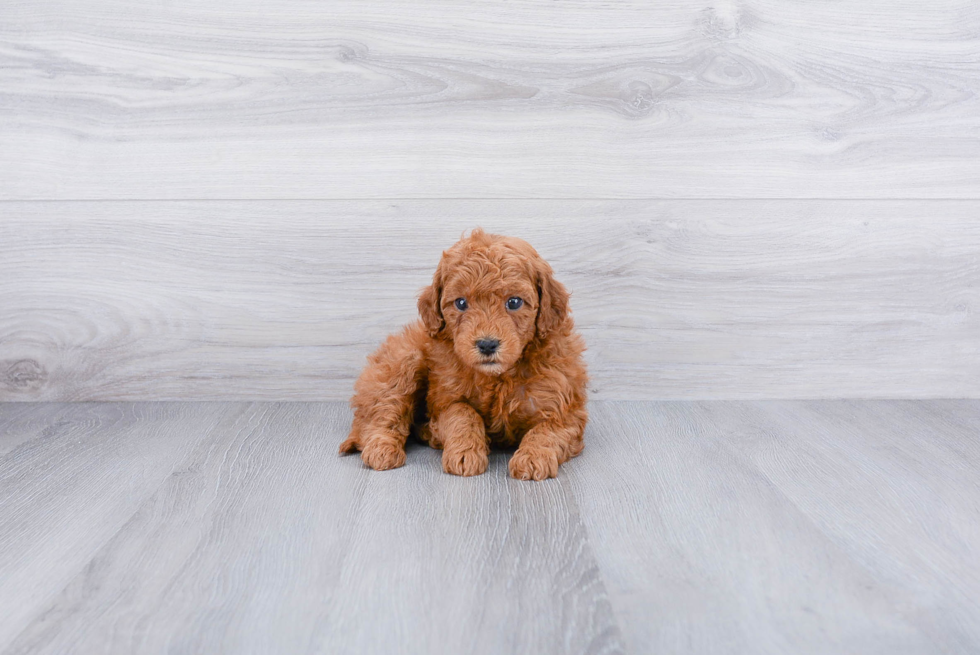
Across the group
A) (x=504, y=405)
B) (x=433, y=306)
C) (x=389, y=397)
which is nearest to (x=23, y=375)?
(x=389, y=397)

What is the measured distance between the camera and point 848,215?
6.64 feet

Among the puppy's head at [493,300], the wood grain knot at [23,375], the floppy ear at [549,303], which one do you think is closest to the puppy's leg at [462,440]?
the puppy's head at [493,300]

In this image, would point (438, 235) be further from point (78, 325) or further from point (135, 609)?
point (135, 609)

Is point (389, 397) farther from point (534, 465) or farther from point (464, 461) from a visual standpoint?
point (534, 465)

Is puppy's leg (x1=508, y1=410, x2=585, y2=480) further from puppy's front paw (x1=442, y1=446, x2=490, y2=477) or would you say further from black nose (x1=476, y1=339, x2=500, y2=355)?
black nose (x1=476, y1=339, x2=500, y2=355)

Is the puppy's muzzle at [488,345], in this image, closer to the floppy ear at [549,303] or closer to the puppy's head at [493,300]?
the puppy's head at [493,300]

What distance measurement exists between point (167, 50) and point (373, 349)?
38.4 inches

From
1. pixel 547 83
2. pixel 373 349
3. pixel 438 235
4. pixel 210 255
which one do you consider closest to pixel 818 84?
pixel 547 83

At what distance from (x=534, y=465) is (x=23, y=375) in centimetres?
156

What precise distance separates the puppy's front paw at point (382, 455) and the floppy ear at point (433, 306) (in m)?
0.26

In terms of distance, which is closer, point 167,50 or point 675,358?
point 167,50

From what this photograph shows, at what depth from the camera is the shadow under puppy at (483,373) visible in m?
1.48

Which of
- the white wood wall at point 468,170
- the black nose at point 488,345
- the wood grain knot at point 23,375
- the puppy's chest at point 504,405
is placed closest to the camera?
the black nose at point 488,345

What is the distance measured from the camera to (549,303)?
1.55m
